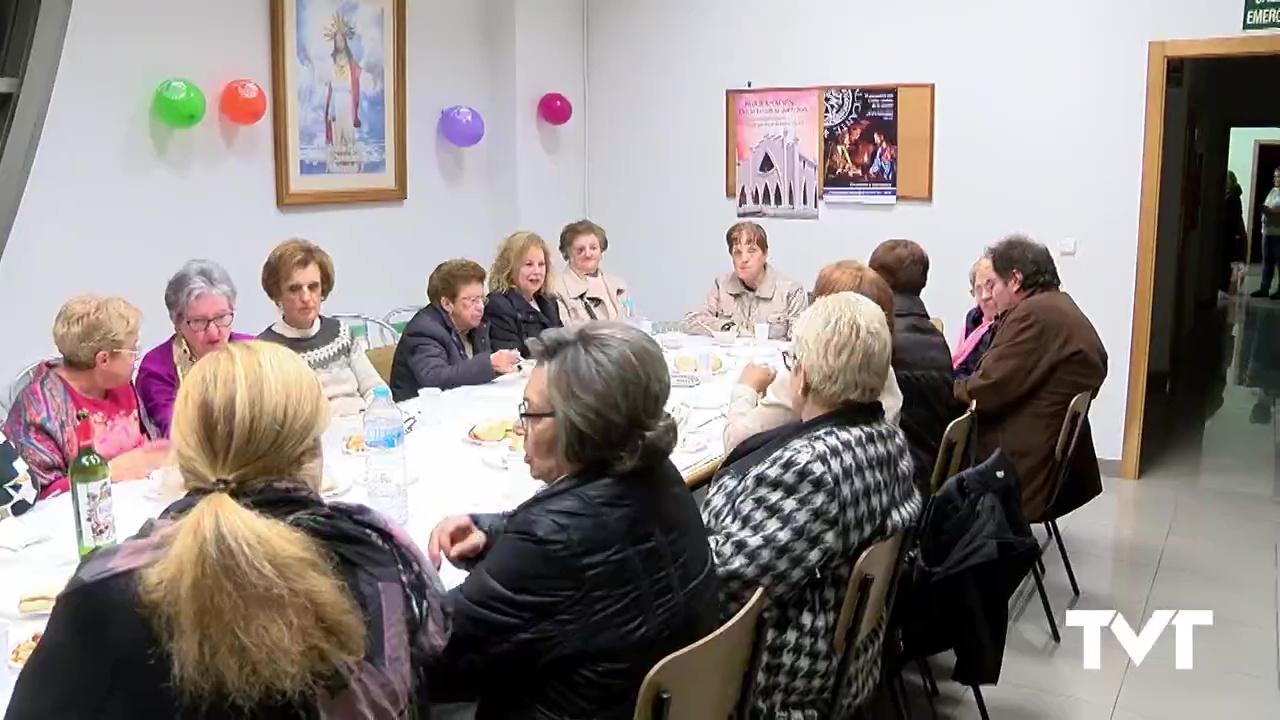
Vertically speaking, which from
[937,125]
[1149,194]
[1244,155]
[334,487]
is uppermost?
[1244,155]

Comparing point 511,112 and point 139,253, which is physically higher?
point 511,112

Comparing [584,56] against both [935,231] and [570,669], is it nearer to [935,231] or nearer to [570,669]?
[935,231]

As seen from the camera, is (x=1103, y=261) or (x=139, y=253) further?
(x=1103, y=261)

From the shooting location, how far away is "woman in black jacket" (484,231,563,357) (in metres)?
4.50

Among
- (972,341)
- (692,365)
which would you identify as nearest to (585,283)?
(692,365)

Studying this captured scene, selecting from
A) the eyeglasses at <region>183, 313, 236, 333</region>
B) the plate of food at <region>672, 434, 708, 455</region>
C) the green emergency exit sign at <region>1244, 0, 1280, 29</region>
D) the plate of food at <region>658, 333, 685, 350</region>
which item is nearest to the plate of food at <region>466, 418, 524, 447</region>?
the plate of food at <region>672, 434, 708, 455</region>

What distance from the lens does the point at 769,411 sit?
2787 millimetres

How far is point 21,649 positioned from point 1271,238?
13111mm

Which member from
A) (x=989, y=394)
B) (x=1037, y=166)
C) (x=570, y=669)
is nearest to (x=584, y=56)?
(x=1037, y=166)

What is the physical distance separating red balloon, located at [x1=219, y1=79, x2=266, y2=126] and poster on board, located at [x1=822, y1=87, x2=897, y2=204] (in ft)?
9.68

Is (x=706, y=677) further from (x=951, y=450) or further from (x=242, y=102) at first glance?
(x=242, y=102)

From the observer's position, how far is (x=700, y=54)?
20.8 ft

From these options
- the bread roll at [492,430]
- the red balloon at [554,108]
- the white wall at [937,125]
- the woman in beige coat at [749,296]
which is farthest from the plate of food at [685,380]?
the red balloon at [554,108]

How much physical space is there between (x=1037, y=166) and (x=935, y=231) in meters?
0.59
